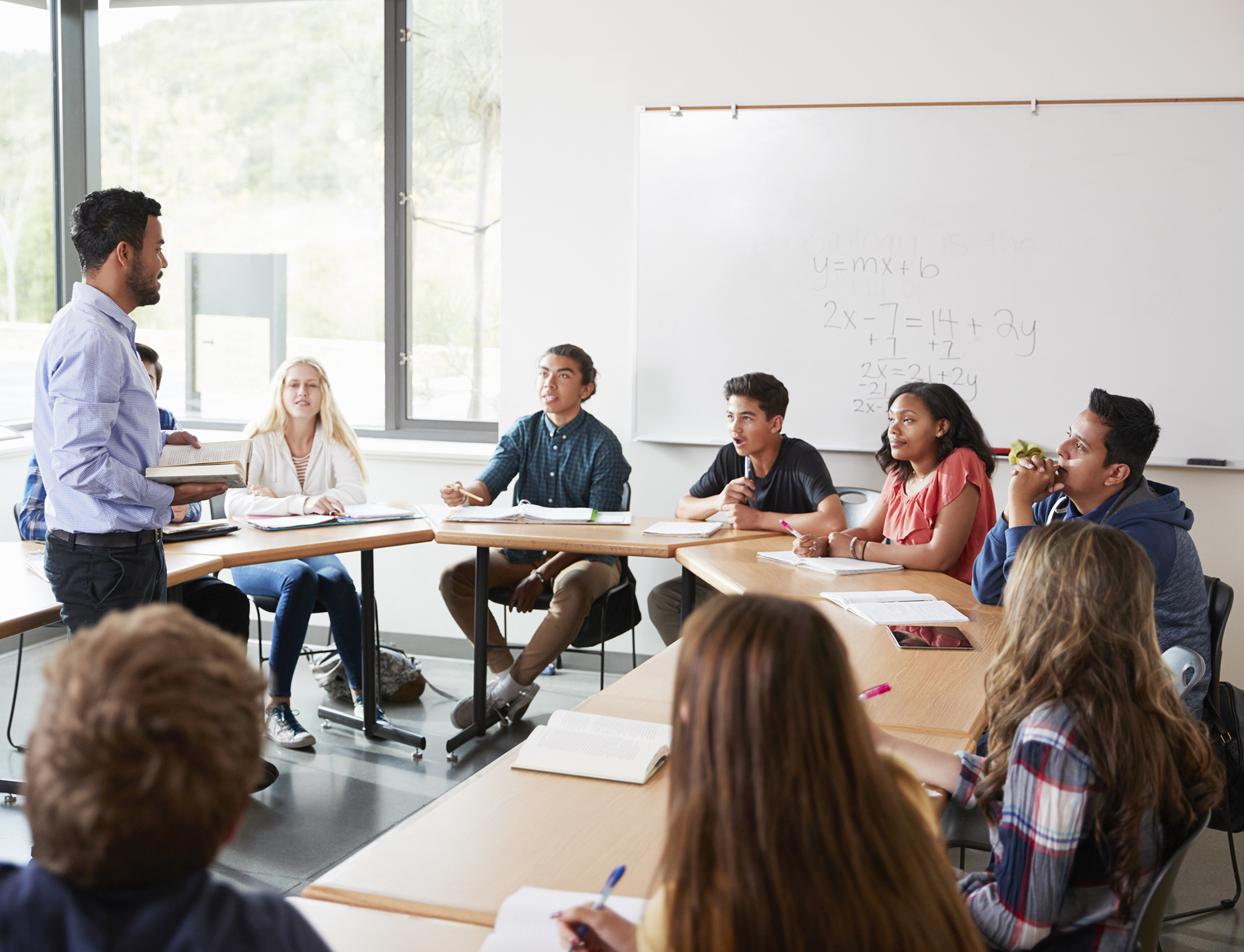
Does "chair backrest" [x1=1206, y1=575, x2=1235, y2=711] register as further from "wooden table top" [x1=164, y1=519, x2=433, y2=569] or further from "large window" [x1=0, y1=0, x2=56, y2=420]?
"large window" [x1=0, y1=0, x2=56, y2=420]

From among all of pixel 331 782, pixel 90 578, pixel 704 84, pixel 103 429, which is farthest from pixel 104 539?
pixel 704 84

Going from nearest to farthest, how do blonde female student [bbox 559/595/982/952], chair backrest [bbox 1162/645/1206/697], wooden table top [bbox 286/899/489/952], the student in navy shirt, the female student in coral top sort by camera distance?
the student in navy shirt, blonde female student [bbox 559/595/982/952], wooden table top [bbox 286/899/489/952], chair backrest [bbox 1162/645/1206/697], the female student in coral top

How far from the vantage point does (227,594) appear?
3426 millimetres

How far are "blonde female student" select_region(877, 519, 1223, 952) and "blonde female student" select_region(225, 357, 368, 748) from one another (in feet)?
8.34

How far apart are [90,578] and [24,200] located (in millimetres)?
3108

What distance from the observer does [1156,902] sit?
1192 mm

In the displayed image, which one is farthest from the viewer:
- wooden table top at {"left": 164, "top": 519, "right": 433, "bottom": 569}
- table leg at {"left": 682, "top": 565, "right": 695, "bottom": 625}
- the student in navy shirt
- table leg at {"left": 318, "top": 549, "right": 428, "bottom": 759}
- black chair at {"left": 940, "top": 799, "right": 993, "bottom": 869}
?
table leg at {"left": 318, "top": 549, "right": 428, "bottom": 759}

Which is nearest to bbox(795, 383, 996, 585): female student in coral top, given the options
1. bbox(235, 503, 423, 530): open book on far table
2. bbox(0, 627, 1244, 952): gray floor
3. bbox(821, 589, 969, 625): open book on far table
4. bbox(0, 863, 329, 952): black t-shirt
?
bbox(821, 589, 969, 625): open book on far table

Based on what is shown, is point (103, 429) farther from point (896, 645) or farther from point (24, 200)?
point (24, 200)

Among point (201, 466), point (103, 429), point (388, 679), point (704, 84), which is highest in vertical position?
point (704, 84)

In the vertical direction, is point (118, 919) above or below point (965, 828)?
above

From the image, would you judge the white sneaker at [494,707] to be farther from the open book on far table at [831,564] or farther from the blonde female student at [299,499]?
→ the open book on far table at [831,564]

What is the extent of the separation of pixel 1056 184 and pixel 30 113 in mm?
4422

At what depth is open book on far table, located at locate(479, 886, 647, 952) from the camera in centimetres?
110
